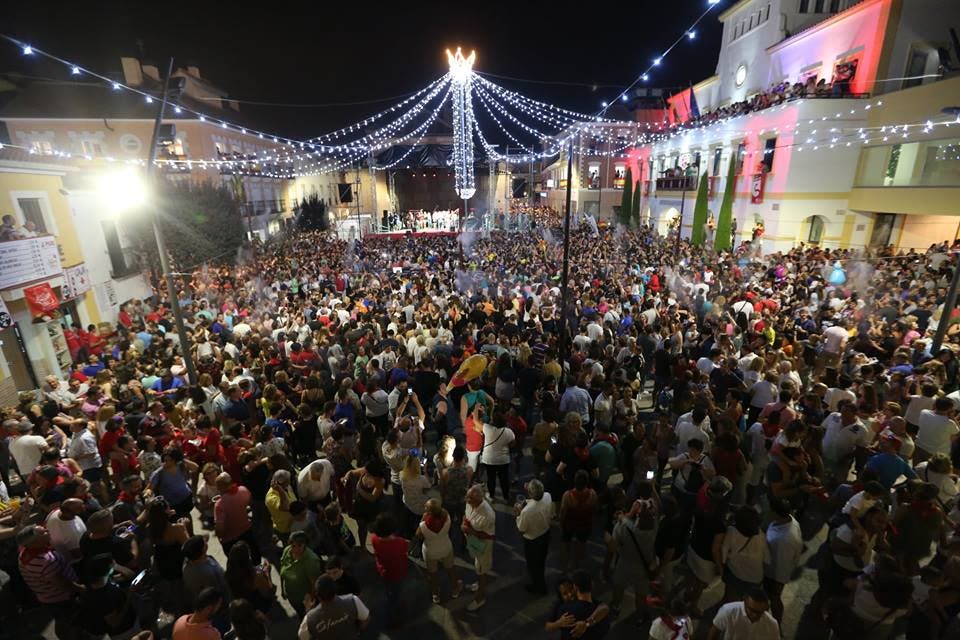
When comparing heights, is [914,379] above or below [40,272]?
below

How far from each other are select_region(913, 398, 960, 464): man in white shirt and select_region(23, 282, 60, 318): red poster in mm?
16172

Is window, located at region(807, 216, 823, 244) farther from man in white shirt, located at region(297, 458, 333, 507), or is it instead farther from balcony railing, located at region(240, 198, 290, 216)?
balcony railing, located at region(240, 198, 290, 216)

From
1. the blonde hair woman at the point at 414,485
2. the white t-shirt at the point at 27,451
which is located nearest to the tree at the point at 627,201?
the blonde hair woman at the point at 414,485

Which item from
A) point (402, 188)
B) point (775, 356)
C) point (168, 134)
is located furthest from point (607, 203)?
point (775, 356)

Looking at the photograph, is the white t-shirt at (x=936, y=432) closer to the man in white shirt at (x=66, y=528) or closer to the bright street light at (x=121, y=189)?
the man in white shirt at (x=66, y=528)

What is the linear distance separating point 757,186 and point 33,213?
26668 millimetres

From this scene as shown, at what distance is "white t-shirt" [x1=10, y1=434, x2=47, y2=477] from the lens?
563 centimetres

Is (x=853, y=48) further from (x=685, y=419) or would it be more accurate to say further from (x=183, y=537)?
(x=183, y=537)

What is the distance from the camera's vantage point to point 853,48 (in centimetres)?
1947

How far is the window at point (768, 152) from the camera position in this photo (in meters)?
21.0

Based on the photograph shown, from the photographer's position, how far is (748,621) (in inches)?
125

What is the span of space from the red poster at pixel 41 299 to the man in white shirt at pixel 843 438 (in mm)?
15157

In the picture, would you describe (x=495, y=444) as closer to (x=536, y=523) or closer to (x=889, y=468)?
(x=536, y=523)

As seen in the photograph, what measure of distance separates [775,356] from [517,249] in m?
15.5
